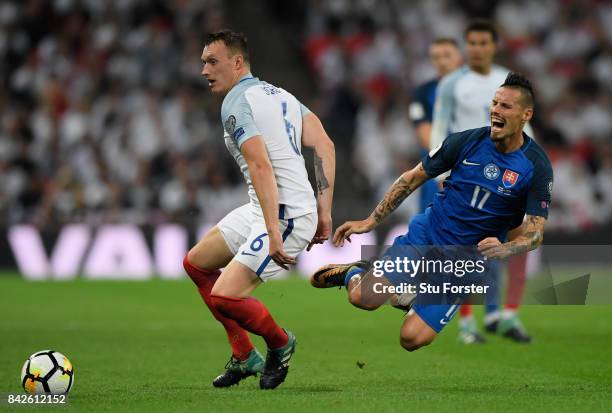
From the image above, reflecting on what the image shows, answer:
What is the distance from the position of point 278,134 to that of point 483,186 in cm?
131

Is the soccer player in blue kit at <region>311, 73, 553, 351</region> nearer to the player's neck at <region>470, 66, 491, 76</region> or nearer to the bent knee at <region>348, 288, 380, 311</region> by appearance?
the bent knee at <region>348, 288, 380, 311</region>

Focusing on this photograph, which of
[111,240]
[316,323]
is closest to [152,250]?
[111,240]

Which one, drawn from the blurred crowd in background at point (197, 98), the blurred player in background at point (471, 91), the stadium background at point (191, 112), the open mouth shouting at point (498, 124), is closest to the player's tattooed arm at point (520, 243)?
the open mouth shouting at point (498, 124)

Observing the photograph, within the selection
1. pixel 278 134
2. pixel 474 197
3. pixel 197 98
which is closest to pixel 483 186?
pixel 474 197

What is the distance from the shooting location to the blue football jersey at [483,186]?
712cm

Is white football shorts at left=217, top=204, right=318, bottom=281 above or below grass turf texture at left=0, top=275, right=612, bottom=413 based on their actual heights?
above

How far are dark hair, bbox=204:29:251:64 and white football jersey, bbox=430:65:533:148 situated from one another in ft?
9.90

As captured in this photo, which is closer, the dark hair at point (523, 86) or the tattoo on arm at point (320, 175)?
the dark hair at point (523, 86)

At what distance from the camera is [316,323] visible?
12.0m

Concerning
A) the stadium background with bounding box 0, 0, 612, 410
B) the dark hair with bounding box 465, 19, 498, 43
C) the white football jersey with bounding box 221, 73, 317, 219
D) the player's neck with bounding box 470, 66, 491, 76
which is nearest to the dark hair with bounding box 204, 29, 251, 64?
the white football jersey with bounding box 221, 73, 317, 219

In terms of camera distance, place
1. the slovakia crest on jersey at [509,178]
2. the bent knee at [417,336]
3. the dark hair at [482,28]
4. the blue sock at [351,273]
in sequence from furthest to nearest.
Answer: the dark hair at [482,28], the blue sock at [351,273], the bent knee at [417,336], the slovakia crest on jersey at [509,178]

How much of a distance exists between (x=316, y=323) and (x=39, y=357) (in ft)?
17.8

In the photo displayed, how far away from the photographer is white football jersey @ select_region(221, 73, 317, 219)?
7031mm

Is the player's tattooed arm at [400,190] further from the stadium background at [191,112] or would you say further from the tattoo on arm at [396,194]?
the stadium background at [191,112]
